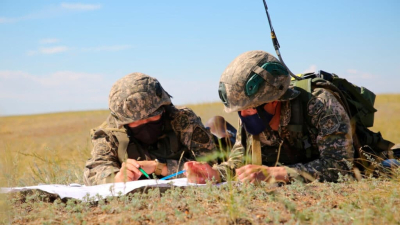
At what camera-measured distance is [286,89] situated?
4.40m

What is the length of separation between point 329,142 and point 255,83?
2.95 feet

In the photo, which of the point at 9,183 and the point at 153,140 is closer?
the point at 9,183

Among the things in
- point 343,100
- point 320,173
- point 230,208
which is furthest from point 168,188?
point 343,100

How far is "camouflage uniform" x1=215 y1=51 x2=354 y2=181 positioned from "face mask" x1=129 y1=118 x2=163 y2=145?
0.92 meters

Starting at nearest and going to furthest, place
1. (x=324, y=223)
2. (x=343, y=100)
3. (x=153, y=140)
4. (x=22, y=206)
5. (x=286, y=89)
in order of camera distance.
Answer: (x=324, y=223) < (x=22, y=206) < (x=286, y=89) < (x=343, y=100) < (x=153, y=140)

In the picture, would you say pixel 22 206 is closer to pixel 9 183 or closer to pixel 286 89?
pixel 9 183

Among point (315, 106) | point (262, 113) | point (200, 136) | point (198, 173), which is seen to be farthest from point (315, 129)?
point (200, 136)

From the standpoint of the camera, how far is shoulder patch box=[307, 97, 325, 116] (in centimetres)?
427

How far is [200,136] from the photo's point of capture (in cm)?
525

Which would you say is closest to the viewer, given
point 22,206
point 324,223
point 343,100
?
point 324,223

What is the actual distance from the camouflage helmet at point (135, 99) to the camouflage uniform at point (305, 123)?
0.88m

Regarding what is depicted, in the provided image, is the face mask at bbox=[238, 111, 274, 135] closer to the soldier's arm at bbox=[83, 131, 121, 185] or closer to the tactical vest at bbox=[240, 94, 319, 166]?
the tactical vest at bbox=[240, 94, 319, 166]

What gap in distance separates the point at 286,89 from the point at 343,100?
0.72 m

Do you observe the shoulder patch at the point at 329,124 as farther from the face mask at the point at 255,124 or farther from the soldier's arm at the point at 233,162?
the soldier's arm at the point at 233,162
